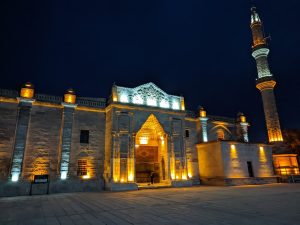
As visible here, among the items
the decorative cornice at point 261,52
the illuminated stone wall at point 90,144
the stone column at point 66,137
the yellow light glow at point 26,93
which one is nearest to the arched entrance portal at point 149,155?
the illuminated stone wall at point 90,144

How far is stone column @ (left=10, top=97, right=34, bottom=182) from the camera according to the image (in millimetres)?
17453

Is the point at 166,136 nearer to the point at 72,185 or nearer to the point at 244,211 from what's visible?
the point at 72,185

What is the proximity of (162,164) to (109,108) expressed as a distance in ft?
30.7

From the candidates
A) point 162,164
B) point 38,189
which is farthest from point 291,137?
point 38,189

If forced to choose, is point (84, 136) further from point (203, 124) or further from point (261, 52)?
point (261, 52)

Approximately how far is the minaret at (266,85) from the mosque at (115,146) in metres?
0.18

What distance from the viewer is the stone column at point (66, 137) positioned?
19.4m

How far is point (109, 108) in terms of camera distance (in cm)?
2234

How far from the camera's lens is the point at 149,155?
2667 cm

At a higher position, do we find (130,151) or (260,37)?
(260,37)

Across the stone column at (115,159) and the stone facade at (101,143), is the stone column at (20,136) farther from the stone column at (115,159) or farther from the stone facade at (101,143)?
the stone column at (115,159)

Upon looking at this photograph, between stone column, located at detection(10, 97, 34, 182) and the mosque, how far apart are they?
0.07 m

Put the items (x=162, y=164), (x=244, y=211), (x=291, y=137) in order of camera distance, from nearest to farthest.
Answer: (x=244, y=211), (x=162, y=164), (x=291, y=137)

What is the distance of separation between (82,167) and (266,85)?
26.1 meters
